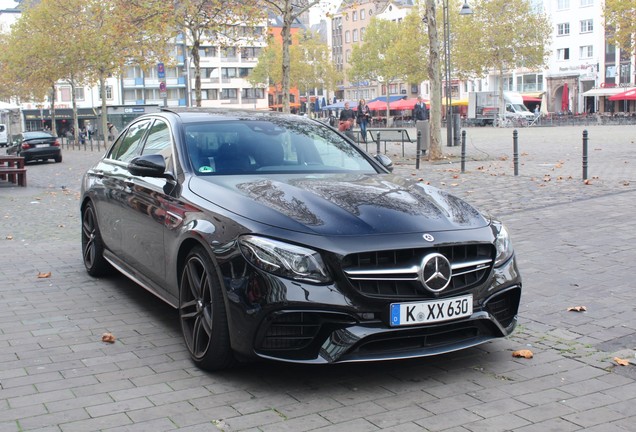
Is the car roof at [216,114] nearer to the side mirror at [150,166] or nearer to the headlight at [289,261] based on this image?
the side mirror at [150,166]

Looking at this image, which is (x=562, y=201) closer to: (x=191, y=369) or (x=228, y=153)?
(x=228, y=153)

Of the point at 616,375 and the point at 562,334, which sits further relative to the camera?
the point at 562,334

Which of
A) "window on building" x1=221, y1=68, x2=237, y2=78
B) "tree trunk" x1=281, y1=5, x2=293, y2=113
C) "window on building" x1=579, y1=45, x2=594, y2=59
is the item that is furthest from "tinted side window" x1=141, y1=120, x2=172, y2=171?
"window on building" x1=221, y1=68, x2=237, y2=78

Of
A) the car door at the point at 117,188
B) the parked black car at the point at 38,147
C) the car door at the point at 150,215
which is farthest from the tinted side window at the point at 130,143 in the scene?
the parked black car at the point at 38,147

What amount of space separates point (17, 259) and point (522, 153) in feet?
62.0

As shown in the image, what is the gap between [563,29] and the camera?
266ft

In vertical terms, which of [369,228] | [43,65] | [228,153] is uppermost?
[43,65]

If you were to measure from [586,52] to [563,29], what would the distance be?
13.5ft

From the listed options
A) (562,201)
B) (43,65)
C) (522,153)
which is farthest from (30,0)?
(562,201)

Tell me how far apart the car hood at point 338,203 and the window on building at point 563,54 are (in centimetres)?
8062

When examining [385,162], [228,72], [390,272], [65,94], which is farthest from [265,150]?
[228,72]

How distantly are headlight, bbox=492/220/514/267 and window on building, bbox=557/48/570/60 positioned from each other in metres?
80.8

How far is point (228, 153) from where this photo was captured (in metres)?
5.73

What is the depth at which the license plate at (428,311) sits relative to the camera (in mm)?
4281
